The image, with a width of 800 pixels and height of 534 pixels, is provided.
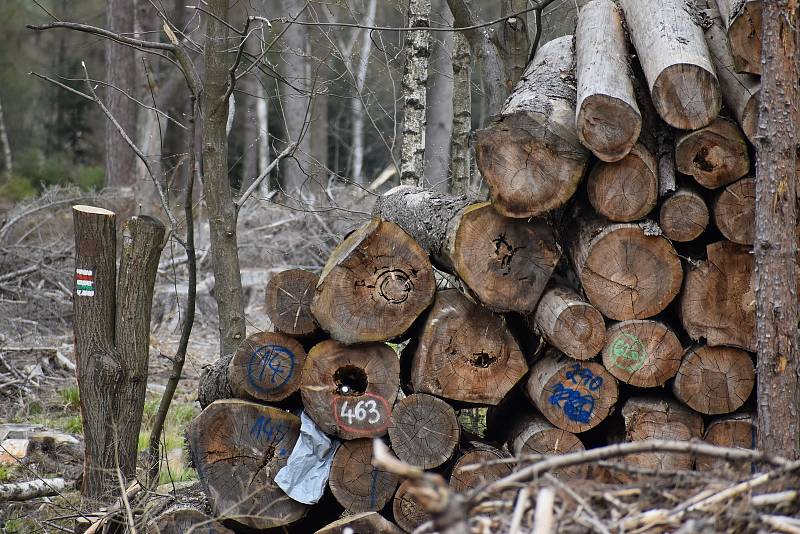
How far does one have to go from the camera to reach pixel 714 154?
381cm

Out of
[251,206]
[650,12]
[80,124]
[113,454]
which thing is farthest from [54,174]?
[650,12]

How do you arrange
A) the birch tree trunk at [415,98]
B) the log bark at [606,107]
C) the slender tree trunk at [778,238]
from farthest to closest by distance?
the birch tree trunk at [415,98]
the log bark at [606,107]
the slender tree trunk at [778,238]

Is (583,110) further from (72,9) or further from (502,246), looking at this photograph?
(72,9)

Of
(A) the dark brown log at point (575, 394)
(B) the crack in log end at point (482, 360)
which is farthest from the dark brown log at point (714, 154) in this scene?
(B) the crack in log end at point (482, 360)

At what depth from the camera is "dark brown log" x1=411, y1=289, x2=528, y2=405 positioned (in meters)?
4.13

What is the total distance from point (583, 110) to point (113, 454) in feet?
10.4

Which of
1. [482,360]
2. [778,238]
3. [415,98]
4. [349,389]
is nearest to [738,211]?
[778,238]

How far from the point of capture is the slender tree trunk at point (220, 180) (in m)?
5.42

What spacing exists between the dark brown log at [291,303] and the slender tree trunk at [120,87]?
41.2 ft

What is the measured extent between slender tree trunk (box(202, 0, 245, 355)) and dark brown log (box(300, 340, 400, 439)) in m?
1.52

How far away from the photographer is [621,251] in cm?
389

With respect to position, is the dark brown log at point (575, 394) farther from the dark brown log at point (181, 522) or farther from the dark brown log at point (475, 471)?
the dark brown log at point (181, 522)

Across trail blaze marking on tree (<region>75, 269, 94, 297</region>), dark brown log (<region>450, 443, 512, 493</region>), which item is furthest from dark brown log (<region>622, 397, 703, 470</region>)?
trail blaze marking on tree (<region>75, 269, 94, 297</region>)

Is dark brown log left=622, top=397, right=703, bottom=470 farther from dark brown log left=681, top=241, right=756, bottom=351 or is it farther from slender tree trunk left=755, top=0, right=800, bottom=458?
slender tree trunk left=755, top=0, right=800, bottom=458
